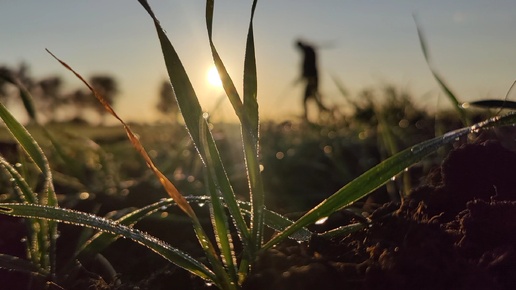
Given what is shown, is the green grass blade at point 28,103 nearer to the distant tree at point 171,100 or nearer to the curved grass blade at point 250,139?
the distant tree at point 171,100

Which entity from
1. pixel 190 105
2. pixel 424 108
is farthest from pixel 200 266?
pixel 424 108

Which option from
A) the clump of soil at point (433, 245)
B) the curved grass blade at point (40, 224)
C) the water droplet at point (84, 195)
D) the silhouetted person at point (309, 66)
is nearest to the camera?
the clump of soil at point (433, 245)

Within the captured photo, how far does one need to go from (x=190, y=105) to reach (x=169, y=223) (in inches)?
32.5

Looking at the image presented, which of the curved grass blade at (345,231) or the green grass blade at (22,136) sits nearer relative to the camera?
the curved grass blade at (345,231)

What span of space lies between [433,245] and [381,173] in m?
0.16

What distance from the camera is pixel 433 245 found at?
0.86m

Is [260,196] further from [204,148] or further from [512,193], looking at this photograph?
[512,193]

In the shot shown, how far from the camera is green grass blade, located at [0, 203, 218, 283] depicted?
99 cm

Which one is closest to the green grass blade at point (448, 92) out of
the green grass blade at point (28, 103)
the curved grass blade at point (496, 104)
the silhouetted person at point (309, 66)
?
the curved grass blade at point (496, 104)

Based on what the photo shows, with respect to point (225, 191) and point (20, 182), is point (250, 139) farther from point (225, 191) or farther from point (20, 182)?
point (20, 182)

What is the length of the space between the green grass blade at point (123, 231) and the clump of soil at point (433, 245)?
10cm

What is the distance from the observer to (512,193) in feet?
3.40

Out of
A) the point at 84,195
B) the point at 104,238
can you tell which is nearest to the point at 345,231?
the point at 104,238

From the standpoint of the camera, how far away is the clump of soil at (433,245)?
0.82 metres
